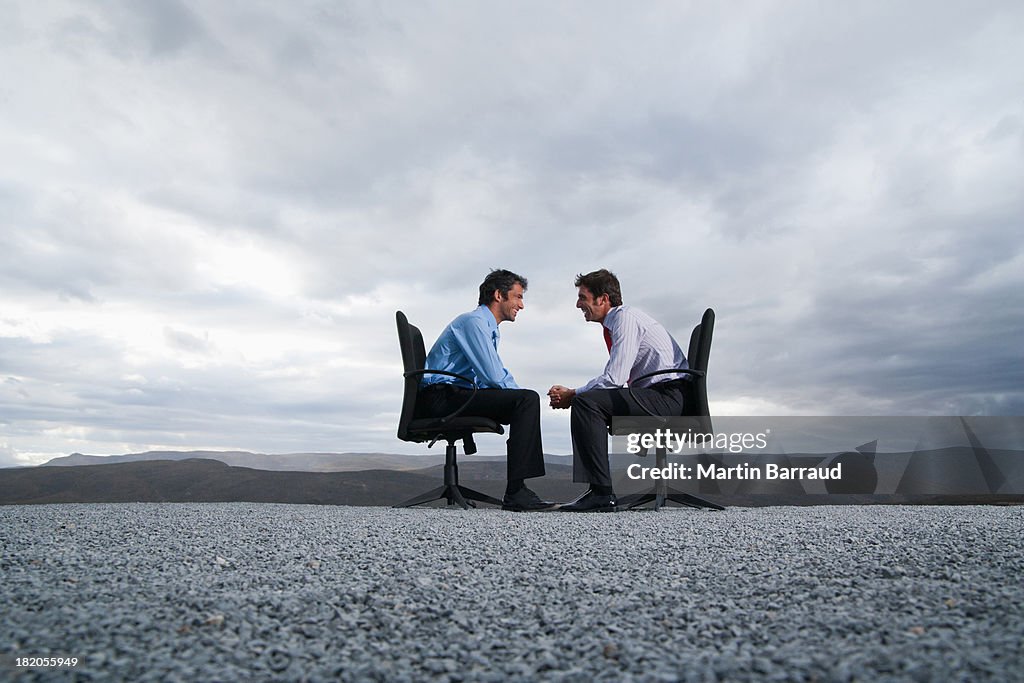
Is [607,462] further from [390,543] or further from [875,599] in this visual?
[875,599]

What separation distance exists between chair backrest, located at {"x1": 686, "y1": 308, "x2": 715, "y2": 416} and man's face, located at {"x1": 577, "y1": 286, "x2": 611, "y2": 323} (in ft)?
2.29

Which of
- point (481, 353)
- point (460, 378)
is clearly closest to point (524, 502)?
point (460, 378)

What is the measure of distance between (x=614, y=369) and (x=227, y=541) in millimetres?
2568

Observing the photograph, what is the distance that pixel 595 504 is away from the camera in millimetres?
4457

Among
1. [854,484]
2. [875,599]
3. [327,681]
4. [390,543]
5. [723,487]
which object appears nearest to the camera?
[327,681]

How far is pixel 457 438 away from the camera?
5117 mm

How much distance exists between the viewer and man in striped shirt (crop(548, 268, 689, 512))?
4.44m

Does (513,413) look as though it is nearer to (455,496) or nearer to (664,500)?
(455,496)

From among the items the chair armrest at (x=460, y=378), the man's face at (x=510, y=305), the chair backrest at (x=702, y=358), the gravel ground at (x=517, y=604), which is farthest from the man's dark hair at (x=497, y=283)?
the gravel ground at (x=517, y=604)

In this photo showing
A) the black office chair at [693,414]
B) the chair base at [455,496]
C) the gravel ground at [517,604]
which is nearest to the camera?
the gravel ground at [517,604]

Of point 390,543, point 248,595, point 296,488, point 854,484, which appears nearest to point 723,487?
point 854,484

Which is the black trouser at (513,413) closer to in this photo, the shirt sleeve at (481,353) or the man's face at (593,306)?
the shirt sleeve at (481,353)

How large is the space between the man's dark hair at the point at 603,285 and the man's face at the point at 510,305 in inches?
22.1

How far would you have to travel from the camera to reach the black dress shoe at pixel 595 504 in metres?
4.46
